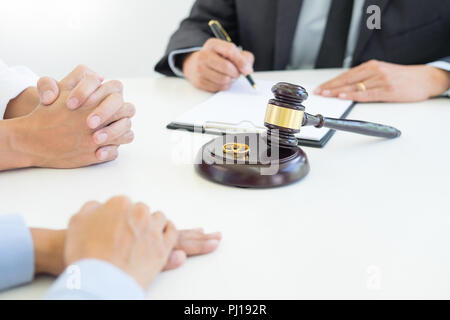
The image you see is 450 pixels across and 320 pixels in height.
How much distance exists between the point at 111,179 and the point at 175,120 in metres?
0.30

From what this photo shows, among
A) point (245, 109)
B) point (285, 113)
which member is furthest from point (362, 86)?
point (285, 113)

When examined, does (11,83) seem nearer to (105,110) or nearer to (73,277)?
(105,110)

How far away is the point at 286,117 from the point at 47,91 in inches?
16.4

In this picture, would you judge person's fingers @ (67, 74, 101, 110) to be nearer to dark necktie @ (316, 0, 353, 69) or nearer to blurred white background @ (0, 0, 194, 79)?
dark necktie @ (316, 0, 353, 69)

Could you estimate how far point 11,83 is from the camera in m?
1.11

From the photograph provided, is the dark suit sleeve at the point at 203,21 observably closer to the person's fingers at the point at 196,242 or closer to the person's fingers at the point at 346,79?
the person's fingers at the point at 346,79

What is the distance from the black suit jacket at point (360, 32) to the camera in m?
1.56

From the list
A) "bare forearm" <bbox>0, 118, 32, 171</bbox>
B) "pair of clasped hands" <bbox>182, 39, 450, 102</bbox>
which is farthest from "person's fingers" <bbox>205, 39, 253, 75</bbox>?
"bare forearm" <bbox>0, 118, 32, 171</bbox>

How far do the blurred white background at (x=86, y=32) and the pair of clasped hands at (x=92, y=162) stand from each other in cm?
211

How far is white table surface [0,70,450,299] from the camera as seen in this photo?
0.61 m

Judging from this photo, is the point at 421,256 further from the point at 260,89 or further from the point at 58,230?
the point at 260,89

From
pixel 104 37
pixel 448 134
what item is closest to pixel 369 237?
pixel 448 134

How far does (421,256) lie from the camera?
66 cm

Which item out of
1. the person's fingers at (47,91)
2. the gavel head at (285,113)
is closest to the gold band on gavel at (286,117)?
the gavel head at (285,113)
